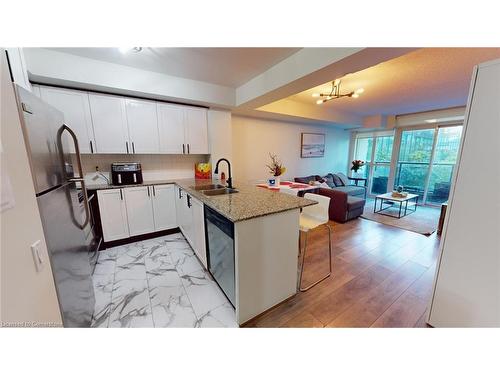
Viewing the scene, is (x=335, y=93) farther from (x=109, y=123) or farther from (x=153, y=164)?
(x=109, y=123)

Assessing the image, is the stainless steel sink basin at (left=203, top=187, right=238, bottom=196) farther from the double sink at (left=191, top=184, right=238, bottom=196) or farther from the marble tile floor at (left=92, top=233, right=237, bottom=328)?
the marble tile floor at (left=92, top=233, right=237, bottom=328)

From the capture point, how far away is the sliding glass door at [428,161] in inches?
184

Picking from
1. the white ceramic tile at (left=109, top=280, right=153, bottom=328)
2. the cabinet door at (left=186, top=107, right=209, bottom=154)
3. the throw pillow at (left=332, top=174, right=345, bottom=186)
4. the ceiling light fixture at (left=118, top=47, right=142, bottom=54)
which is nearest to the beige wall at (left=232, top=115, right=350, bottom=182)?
the throw pillow at (left=332, top=174, right=345, bottom=186)

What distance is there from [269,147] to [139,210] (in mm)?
3153

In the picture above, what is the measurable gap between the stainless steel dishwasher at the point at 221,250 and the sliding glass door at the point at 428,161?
6243 mm

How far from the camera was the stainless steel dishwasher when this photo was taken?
4.85 feet

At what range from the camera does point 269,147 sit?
4512mm

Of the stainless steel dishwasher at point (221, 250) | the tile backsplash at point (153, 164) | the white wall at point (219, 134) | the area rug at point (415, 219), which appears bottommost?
the area rug at point (415, 219)

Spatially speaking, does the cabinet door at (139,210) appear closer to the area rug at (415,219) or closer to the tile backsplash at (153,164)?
the tile backsplash at (153,164)


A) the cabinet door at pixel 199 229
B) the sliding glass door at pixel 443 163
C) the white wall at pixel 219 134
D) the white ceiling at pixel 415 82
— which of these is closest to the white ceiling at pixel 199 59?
the white wall at pixel 219 134

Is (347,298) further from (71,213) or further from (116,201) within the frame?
(116,201)

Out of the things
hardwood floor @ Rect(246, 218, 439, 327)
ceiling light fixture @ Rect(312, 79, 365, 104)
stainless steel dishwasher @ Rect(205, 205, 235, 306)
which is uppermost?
ceiling light fixture @ Rect(312, 79, 365, 104)

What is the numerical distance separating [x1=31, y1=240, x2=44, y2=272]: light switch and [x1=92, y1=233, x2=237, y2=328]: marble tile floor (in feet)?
3.24

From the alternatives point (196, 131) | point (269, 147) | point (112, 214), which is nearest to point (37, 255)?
point (112, 214)
